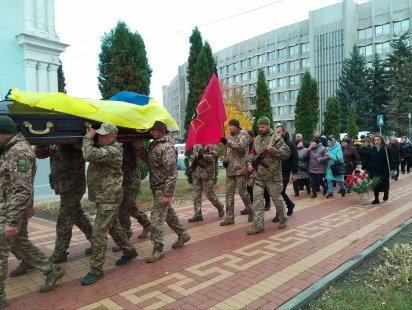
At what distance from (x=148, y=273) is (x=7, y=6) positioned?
36.1ft

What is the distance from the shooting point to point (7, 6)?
11617mm

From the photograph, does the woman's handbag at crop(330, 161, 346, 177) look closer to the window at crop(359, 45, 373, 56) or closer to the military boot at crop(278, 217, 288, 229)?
the military boot at crop(278, 217, 288, 229)

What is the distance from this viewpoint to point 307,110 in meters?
23.1

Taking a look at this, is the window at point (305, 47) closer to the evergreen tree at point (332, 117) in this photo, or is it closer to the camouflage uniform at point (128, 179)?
the evergreen tree at point (332, 117)

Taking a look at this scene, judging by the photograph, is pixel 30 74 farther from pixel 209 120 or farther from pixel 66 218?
pixel 66 218

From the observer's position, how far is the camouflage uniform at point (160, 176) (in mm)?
5012

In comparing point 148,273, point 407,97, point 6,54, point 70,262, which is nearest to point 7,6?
point 6,54

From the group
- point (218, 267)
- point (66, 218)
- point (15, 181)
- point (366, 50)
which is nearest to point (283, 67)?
point (366, 50)

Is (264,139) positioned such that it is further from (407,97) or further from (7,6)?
(407,97)

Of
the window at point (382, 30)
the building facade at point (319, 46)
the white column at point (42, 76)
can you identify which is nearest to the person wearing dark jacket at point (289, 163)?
the white column at point (42, 76)

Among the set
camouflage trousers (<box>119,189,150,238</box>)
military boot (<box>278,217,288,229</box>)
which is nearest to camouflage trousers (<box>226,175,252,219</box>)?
military boot (<box>278,217,288,229</box>)

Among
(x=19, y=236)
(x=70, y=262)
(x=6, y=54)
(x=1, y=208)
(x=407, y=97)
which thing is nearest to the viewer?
(x=1, y=208)

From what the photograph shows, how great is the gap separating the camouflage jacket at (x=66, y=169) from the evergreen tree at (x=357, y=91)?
42665 mm

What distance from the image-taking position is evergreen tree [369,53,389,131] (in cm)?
4372
